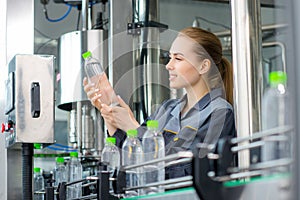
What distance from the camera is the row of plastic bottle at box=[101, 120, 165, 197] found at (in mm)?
2037

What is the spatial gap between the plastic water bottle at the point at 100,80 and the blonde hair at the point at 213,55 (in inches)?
14.8

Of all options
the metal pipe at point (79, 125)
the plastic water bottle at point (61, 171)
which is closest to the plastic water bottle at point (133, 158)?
the metal pipe at point (79, 125)

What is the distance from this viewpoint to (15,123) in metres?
2.56

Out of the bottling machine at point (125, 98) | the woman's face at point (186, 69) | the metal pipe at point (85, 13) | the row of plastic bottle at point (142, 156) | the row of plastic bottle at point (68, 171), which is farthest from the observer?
the metal pipe at point (85, 13)

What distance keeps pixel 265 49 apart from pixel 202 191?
10.1 feet

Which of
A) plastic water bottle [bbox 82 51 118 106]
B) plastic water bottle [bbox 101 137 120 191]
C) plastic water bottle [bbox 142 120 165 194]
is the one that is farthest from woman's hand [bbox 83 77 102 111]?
plastic water bottle [bbox 142 120 165 194]

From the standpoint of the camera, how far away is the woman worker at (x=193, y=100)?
2406 millimetres

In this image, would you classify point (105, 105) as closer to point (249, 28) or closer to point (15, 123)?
point (15, 123)

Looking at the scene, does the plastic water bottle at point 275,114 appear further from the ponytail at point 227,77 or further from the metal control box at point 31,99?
the metal control box at point 31,99

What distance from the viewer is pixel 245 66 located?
6.23ft

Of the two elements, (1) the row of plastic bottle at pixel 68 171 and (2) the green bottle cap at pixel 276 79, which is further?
(1) the row of plastic bottle at pixel 68 171

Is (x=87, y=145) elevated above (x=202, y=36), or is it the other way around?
(x=202, y=36)

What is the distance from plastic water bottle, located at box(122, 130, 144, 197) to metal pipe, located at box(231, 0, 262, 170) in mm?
389

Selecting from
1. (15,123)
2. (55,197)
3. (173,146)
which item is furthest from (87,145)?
(173,146)
